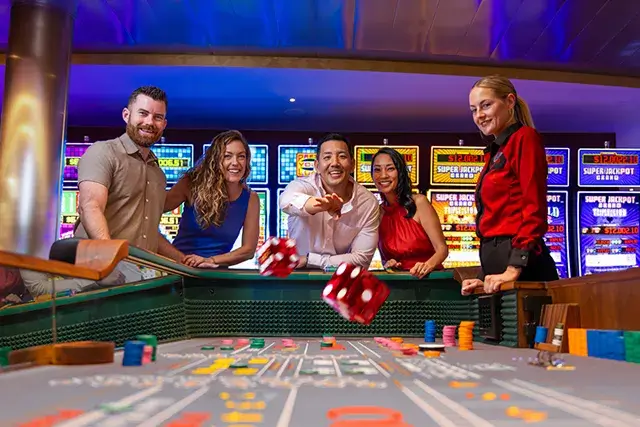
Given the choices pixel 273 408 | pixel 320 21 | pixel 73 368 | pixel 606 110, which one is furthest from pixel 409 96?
pixel 273 408

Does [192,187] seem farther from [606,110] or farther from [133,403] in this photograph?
[606,110]

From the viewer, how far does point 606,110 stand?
6.20 metres

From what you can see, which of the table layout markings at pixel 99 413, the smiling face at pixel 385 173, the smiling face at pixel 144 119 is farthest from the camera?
the smiling face at pixel 385 173

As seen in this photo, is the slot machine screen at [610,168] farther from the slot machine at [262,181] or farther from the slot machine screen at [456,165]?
the slot machine at [262,181]

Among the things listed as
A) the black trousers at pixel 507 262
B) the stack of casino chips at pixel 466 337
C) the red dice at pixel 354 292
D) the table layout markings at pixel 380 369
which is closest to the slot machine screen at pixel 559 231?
the black trousers at pixel 507 262

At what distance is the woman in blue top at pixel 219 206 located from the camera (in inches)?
135

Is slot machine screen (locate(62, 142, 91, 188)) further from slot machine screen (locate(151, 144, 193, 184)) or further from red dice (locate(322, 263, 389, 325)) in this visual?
red dice (locate(322, 263, 389, 325))

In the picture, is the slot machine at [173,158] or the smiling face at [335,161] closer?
the smiling face at [335,161]

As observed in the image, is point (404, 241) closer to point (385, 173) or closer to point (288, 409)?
point (385, 173)

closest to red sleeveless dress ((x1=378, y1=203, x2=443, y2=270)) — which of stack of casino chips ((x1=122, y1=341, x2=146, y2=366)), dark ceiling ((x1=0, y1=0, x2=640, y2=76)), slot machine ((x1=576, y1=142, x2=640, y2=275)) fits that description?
dark ceiling ((x1=0, y1=0, x2=640, y2=76))

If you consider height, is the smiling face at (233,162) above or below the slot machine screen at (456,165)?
below

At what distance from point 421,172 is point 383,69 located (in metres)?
1.28

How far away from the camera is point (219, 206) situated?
342 centimetres

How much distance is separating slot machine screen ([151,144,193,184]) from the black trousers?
4.06 metres
